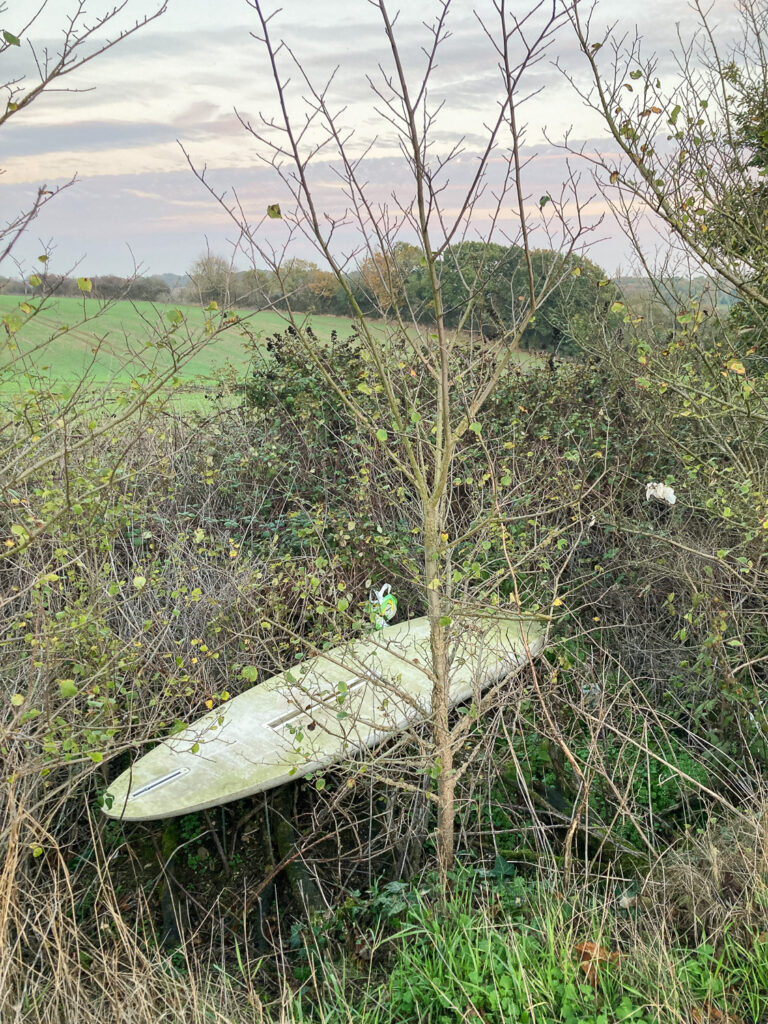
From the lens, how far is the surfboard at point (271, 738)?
3.51 meters

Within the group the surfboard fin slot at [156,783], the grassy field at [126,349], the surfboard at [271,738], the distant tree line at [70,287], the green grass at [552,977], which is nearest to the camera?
the green grass at [552,977]

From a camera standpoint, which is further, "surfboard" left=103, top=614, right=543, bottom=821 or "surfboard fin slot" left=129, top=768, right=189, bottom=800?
"surfboard fin slot" left=129, top=768, right=189, bottom=800

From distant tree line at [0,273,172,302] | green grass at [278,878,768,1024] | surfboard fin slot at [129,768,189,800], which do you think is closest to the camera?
green grass at [278,878,768,1024]

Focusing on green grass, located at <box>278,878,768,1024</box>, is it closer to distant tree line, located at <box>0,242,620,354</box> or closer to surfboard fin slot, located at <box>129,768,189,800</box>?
surfboard fin slot, located at <box>129,768,189,800</box>

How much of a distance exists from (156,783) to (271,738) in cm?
64

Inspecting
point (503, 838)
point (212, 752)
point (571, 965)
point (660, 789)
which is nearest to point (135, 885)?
point (212, 752)

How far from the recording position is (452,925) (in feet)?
9.75

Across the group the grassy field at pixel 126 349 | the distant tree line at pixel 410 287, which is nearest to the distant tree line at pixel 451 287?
the distant tree line at pixel 410 287

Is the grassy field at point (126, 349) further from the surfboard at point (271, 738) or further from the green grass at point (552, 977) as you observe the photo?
the green grass at point (552, 977)

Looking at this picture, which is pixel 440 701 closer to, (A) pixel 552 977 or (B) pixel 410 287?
(A) pixel 552 977

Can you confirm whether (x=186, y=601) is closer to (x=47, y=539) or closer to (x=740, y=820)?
(x=47, y=539)

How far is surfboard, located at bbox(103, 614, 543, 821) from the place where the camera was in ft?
11.5

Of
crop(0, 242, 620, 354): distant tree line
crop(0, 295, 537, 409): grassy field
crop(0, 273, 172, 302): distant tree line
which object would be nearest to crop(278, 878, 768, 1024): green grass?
crop(0, 242, 620, 354): distant tree line

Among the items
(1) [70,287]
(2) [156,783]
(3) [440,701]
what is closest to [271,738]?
(2) [156,783]
